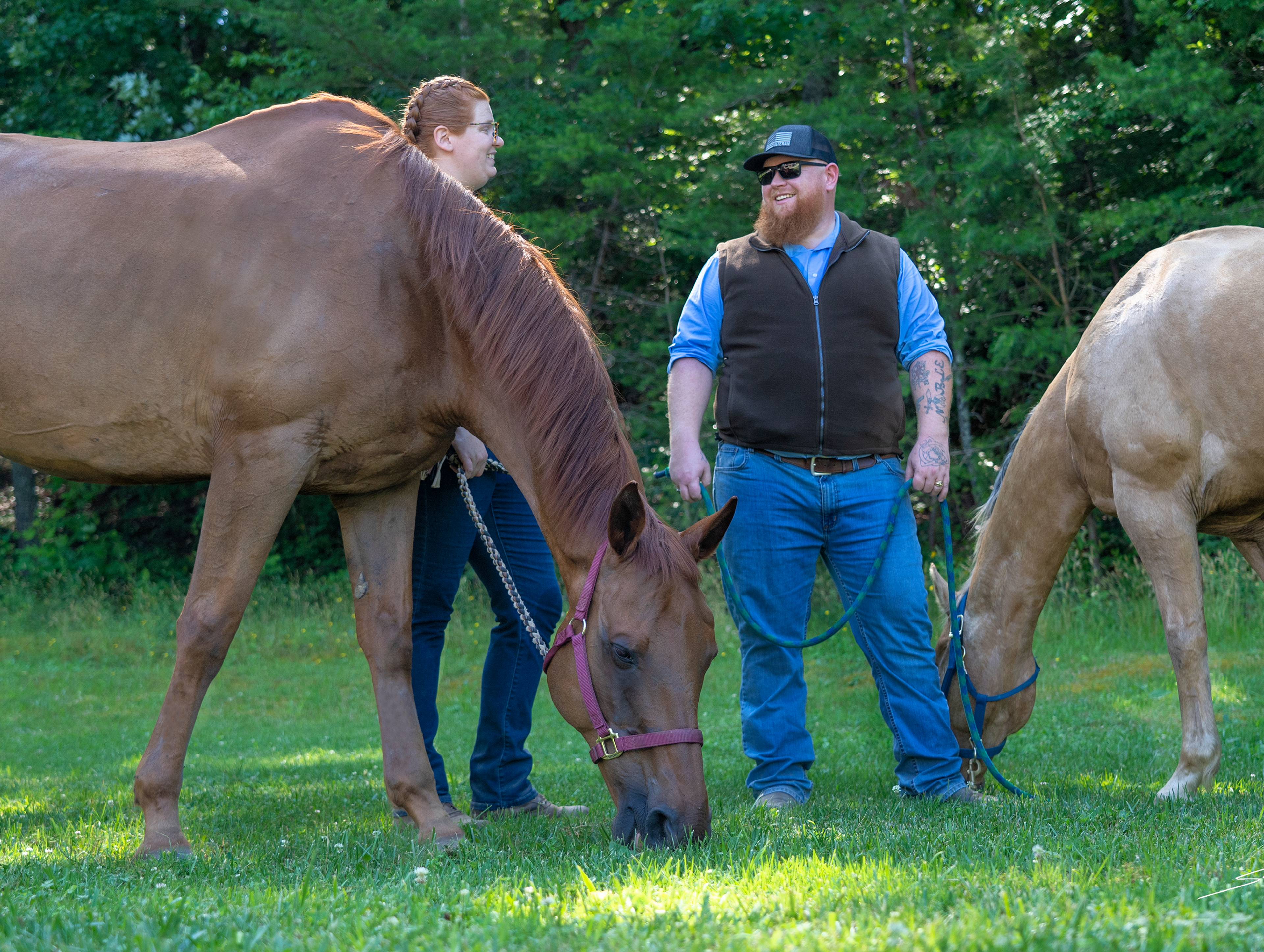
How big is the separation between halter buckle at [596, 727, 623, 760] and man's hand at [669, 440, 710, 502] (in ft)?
3.69

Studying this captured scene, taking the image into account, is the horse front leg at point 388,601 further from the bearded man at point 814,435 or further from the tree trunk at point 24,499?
the tree trunk at point 24,499

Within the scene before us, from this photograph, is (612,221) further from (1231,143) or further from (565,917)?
(565,917)

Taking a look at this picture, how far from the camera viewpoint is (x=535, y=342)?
3580 mm

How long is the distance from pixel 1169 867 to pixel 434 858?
1.94 metres

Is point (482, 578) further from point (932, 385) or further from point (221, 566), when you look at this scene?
point (932, 385)

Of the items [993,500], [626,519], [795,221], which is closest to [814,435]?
[795,221]

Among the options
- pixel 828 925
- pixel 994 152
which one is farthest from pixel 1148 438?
pixel 994 152

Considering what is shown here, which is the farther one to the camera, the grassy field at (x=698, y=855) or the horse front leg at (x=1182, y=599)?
the horse front leg at (x=1182, y=599)

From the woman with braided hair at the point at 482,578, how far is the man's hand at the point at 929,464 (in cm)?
145

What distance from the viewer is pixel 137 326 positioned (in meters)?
3.67

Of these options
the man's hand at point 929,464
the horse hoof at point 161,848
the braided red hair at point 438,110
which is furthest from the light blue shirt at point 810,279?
the horse hoof at point 161,848

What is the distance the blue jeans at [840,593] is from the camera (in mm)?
4363

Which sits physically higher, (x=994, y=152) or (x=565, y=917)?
(x=994, y=152)

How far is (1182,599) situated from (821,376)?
1657mm
